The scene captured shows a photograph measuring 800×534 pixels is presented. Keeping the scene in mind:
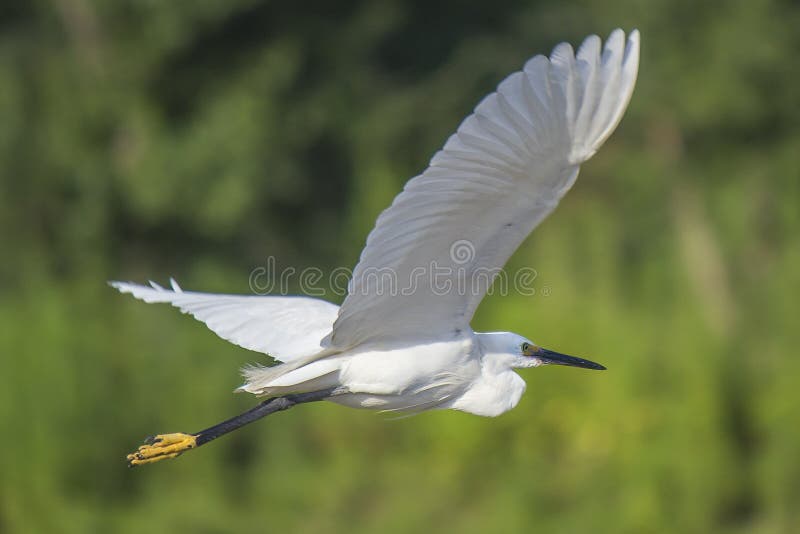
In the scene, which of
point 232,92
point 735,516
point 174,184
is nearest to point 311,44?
point 232,92

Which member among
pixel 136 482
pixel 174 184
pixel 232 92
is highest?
pixel 232 92

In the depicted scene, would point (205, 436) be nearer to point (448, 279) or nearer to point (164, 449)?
point (164, 449)

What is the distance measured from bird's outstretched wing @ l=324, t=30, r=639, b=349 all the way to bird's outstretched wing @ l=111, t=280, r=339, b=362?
26.0 inches

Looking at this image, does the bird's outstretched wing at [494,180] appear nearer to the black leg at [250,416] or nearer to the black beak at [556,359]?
the black leg at [250,416]

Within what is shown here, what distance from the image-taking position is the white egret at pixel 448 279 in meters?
4.22

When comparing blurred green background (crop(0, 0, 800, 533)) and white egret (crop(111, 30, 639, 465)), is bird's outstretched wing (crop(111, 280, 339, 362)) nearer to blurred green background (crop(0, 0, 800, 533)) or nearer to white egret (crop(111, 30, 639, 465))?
white egret (crop(111, 30, 639, 465))

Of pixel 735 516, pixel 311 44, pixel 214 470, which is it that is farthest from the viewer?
pixel 311 44

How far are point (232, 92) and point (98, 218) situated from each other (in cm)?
217

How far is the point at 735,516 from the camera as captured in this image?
33.6ft

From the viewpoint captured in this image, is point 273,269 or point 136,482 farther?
point 273,269

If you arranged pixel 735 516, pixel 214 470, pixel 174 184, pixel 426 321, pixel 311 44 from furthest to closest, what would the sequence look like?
pixel 311 44, pixel 174 184, pixel 214 470, pixel 735 516, pixel 426 321

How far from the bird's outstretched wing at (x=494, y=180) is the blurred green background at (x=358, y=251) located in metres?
5.46

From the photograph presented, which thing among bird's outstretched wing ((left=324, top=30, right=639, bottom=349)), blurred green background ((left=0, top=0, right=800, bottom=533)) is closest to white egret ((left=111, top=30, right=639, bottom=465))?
bird's outstretched wing ((left=324, top=30, right=639, bottom=349))

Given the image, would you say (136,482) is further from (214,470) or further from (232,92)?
(232,92)
